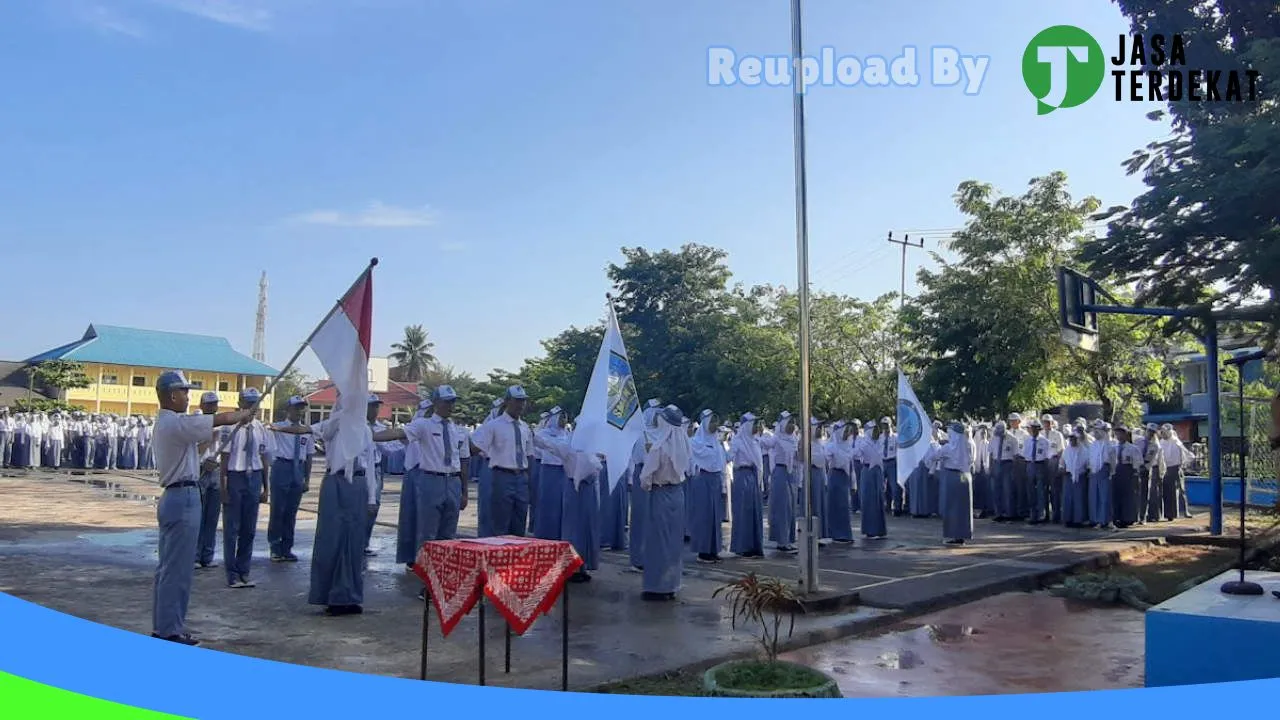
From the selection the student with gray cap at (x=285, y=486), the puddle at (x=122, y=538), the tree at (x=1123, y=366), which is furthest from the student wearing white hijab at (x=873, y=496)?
the puddle at (x=122, y=538)

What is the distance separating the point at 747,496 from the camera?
12234 millimetres

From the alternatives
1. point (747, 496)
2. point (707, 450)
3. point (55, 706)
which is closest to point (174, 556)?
point (55, 706)

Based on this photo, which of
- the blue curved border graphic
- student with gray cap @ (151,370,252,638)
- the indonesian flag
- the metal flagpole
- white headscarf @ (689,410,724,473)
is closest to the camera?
the blue curved border graphic

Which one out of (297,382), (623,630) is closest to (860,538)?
(623,630)

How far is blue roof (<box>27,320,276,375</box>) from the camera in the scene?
35906 mm

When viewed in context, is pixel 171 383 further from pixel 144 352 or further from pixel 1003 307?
pixel 144 352

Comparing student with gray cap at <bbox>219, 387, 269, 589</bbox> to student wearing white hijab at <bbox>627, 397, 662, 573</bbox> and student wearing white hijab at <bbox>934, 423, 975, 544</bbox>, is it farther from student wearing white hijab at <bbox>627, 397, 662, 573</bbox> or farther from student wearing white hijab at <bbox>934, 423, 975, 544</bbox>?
student wearing white hijab at <bbox>934, 423, 975, 544</bbox>

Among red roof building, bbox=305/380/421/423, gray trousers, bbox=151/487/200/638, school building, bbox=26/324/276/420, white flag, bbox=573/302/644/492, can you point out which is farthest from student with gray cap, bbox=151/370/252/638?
red roof building, bbox=305/380/421/423

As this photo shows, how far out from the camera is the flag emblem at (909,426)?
11844mm

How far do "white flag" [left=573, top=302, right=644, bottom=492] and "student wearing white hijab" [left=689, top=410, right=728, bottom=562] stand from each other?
2.76m

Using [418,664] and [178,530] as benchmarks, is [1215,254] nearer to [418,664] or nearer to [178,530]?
[418,664]

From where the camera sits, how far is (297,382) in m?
76.3

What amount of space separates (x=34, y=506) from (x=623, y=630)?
13688mm

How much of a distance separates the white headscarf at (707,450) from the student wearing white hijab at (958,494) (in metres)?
3.85
